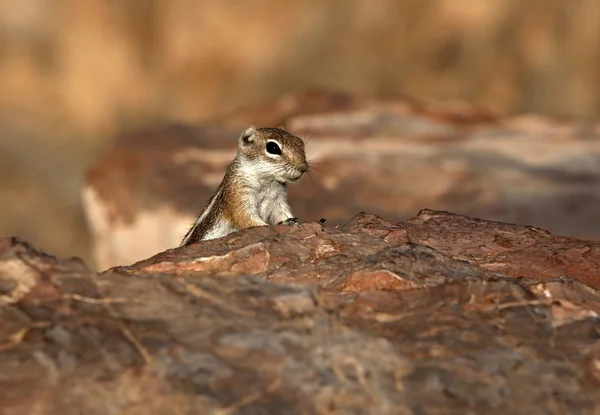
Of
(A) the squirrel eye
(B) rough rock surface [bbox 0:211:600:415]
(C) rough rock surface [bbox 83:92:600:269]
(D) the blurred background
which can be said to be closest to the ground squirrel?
(A) the squirrel eye

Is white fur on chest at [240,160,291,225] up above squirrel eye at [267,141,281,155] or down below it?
below

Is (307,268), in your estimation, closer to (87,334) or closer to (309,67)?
(87,334)

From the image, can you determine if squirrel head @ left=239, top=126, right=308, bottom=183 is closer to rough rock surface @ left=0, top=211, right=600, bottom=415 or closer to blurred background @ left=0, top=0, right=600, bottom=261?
rough rock surface @ left=0, top=211, right=600, bottom=415

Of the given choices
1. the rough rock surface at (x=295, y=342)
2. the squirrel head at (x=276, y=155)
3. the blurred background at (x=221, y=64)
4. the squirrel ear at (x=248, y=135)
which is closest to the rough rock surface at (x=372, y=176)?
the blurred background at (x=221, y=64)

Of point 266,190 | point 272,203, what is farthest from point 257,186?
point 272,203

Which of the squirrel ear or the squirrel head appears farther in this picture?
the squirrel ear

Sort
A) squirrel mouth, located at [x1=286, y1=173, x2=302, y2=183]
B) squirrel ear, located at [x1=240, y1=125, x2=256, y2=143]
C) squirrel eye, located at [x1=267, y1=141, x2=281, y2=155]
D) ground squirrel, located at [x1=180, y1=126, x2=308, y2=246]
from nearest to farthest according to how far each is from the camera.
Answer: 1. ground squirrel, located at [x1=180, y1=126, x2=308, y2=246]
2. squirrel mouth, located at [x1=286, y1=173, x2=302, y2=183]
3. squirrel eye, located at [x1=267, y1=141, x2=281, y2=155]
4. squirrel ear, located at [x1=240, y1=125, x2=256, y2=143]

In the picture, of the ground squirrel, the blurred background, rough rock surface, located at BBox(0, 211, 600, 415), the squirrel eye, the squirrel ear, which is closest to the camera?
rough rock surface, located at BBox(0, 211, 600, 415)
